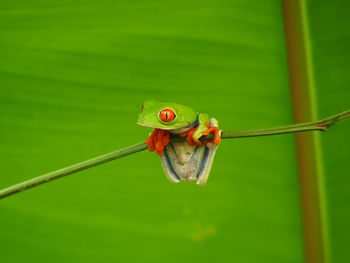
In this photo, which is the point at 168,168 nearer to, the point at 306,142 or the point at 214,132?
the point at 214,132

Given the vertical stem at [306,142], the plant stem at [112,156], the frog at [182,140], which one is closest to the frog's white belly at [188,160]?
the frog at [182,140]

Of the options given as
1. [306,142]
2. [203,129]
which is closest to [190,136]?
[203,129]

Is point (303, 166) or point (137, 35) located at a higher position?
point (137, 35)

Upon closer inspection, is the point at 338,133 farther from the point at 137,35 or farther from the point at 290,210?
the point at 137,35

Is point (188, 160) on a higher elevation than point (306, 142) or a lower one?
lower

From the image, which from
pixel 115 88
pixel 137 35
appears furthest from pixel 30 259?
pixel 137 35

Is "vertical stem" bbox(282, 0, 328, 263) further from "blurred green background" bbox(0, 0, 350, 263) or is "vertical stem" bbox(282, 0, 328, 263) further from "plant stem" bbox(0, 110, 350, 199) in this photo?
"plant stem" bbox(0, 110, 350, 199)

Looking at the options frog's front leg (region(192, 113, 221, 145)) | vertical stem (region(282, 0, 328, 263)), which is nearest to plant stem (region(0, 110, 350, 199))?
frog's front leg (region(192, 113, 221, 145))

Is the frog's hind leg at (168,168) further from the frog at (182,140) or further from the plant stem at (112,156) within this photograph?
the plant stem at (112,156)
